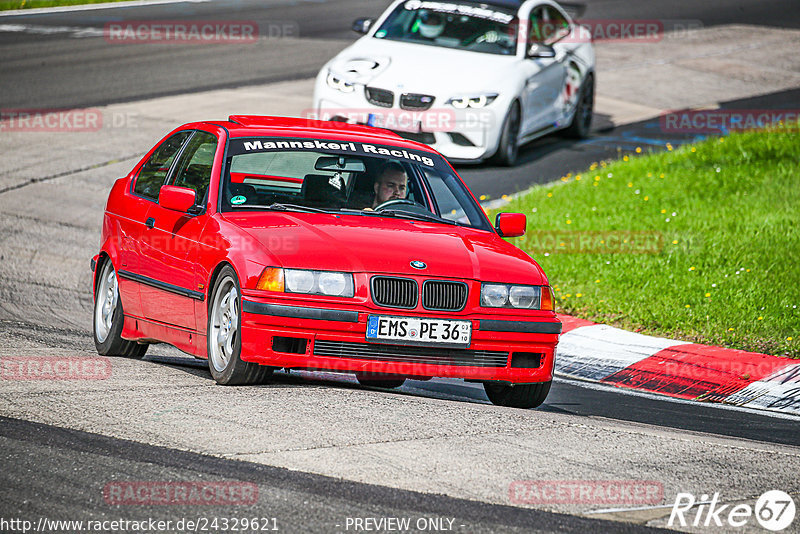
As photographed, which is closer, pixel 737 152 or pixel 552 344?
pixel 552 344

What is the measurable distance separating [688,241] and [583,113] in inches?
239

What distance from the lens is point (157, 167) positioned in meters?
8.41

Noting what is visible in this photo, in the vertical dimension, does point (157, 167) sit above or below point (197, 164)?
below

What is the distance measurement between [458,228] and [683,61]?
1728cm

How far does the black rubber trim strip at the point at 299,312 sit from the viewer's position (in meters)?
6.54

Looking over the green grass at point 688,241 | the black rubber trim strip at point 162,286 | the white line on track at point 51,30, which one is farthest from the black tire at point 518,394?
the white line on track at point 51,30

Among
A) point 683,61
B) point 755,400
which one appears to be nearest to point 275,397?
point 755,400

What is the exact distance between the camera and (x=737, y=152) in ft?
50.5

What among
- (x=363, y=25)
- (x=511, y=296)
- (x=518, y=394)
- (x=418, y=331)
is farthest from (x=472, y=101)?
(x=418, y=331)

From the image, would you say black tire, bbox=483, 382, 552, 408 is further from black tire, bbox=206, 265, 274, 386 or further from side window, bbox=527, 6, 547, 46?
side window, bbox=527, 6, 547, 46

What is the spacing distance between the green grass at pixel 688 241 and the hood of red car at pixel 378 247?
2.72 meters

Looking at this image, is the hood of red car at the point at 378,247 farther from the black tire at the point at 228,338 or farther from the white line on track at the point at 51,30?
the white line on track at the point at 51,30

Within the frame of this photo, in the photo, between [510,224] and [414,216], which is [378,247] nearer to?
[414,216]

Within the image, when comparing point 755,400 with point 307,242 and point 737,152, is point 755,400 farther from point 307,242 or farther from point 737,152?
point 737,152
